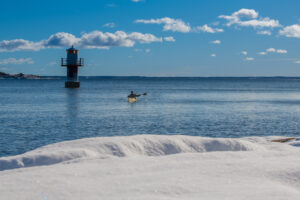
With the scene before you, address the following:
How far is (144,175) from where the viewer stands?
17.9ft

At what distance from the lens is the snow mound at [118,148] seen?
708cm

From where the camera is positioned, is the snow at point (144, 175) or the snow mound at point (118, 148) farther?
the snow mound at point (118, 148)

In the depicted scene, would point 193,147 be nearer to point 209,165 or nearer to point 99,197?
point 209,165

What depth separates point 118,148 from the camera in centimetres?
777

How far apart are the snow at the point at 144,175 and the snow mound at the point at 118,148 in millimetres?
21

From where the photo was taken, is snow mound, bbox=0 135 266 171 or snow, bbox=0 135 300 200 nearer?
snow, bbox=0 135 300 200

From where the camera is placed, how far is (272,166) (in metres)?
5.87

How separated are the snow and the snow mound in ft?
0.07

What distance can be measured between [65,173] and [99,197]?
50.1 inches

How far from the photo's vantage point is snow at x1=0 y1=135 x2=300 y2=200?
15.1 ft

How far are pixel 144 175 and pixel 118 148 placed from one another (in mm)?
2404

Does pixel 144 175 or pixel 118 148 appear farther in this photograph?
pixel 118 148

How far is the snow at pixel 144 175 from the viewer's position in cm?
461

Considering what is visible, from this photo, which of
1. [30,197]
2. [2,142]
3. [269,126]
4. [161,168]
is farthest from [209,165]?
[269,126]
